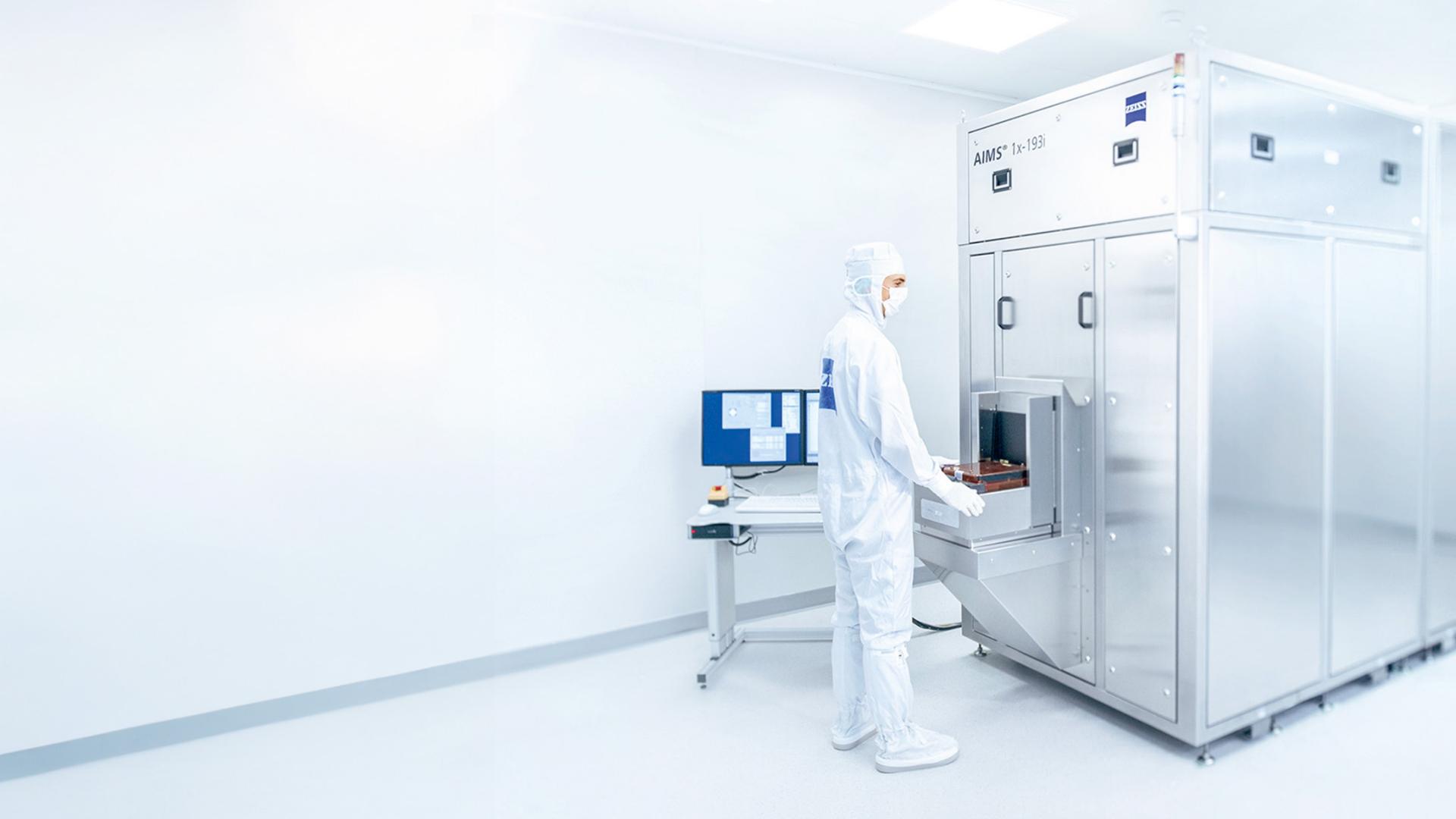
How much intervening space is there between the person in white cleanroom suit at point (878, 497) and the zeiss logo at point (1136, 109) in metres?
0.74

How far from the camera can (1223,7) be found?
3.04m

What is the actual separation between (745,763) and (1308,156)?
2.45 metres

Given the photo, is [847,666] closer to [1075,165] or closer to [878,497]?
[878,497]

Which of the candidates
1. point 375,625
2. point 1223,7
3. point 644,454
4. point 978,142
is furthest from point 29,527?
point 1223,7

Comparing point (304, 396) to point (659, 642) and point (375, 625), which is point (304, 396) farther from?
point (659, 642)

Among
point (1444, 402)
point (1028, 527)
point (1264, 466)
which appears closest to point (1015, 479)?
point (1028, 527)

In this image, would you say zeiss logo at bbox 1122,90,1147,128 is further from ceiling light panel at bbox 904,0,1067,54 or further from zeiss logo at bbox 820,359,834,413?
zeiss logo at bbox 820,359,834,413

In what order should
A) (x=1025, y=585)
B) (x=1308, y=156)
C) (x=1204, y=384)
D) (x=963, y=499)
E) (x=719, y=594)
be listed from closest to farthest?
(x=1204, y=384)
(x=963, y=499)
(x=1308, y=156)
(x=1025, y=585)
(x=719, y=594)

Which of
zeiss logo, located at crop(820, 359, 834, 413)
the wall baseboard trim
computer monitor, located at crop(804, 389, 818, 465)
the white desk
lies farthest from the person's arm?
the wall baseboard trim

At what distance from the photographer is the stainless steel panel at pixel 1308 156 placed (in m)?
2.20

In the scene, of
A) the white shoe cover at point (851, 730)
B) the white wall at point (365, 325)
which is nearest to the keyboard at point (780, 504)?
the white wall at point (365, 325)

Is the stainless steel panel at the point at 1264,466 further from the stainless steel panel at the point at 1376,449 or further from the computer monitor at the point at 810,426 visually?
the computer monitor at the point at 810,426

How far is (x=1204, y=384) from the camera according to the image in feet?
7.13

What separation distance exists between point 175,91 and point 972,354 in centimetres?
274
